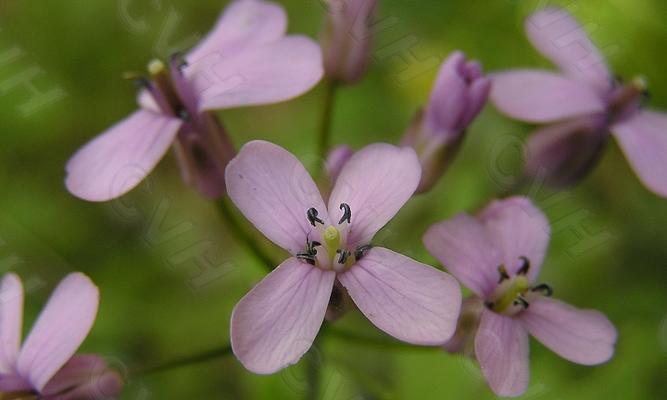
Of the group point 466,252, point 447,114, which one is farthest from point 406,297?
point 447,114

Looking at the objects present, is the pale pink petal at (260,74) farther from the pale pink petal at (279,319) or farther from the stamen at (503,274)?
the stamen at (503,274)

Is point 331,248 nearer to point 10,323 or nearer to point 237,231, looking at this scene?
point 237,231

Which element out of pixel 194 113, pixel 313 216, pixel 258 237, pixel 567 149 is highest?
pixel 194 113

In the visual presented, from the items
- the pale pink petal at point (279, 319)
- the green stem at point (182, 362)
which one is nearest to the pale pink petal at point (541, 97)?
the pale pink petal at point (279, 319)

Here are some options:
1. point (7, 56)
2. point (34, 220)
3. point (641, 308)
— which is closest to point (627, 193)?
point (641, 308)

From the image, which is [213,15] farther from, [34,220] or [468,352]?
[468,352]

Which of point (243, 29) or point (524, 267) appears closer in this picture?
point (524, 267)

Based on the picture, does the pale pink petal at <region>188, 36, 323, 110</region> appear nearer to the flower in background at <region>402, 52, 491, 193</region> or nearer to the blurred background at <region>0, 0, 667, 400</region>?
the flower in background at <region>402, 52, 491, 193</region>

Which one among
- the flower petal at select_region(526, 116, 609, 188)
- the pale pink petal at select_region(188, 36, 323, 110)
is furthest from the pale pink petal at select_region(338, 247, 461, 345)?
the flower petal at select_region(526, 116, 609, 188)

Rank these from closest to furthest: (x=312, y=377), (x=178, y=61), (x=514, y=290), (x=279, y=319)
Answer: (x=279, y=319) < (x=514, y=290) < (x=178, y=61) < (x=312, y=377)
